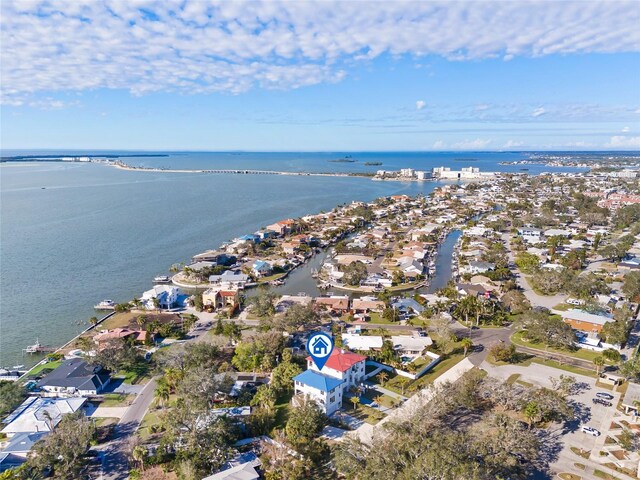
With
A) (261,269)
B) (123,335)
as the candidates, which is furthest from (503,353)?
(261,269)

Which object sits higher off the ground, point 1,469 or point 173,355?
point 173,355

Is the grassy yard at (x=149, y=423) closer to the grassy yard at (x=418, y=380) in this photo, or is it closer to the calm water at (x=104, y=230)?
the grassy yard at (x=418, y=380)

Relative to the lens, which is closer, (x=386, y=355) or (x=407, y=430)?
(x=407, y=430)

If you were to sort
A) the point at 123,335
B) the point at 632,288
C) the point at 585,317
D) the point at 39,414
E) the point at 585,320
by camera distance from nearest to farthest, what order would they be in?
the point at 39,414, the point at 123,335, the point at 585,320, the point at 585,317, the point at 632,288

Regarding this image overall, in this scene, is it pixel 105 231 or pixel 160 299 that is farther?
pixel 105 231

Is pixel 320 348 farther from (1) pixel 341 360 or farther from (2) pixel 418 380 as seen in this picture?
(2) pixel 418 380

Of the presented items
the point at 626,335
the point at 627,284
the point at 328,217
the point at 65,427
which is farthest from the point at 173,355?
the point at 328,217

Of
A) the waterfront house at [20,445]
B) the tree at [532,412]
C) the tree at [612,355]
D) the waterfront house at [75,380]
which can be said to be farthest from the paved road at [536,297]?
the waterfront house at [20,445]

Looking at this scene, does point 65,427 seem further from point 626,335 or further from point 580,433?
point 626,335
